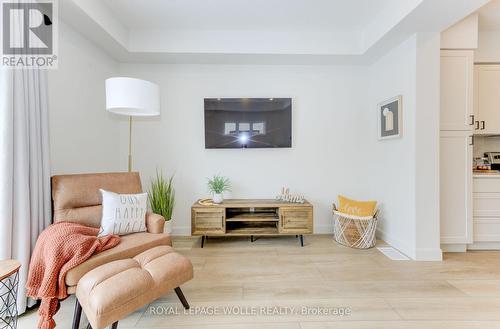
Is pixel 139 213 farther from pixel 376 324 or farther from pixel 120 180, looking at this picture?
pixel 376 324

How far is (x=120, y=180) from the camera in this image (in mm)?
2291

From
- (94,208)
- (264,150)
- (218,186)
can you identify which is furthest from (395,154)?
(94,208)

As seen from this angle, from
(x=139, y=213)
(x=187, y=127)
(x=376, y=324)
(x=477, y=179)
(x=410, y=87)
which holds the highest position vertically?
(x=410, y=87)

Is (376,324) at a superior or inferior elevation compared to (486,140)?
inferior

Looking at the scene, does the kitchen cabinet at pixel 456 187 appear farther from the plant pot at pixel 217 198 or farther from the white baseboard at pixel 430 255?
the plant pot at pixel 217 198

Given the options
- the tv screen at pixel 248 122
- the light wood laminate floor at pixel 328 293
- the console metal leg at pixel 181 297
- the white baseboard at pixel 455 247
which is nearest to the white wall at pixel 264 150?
the tv screen at pixel 248 122

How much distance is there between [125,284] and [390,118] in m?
2.98

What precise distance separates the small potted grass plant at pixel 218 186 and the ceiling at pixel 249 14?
1.81 meters

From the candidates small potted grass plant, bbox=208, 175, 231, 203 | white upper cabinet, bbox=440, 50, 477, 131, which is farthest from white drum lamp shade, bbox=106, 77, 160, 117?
white upper cabinet, bbox=440, 50, 477, 131

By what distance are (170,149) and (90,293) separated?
219cm

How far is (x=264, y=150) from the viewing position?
131 inches

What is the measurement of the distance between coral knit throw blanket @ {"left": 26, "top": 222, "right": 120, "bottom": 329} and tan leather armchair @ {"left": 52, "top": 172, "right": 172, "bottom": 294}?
0.34 ft

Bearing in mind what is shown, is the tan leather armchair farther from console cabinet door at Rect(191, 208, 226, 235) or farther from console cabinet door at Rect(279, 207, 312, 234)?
console cabinet door at Rect(279, 207, 312, 234)

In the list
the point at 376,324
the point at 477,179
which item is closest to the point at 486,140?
the point at 477,179
